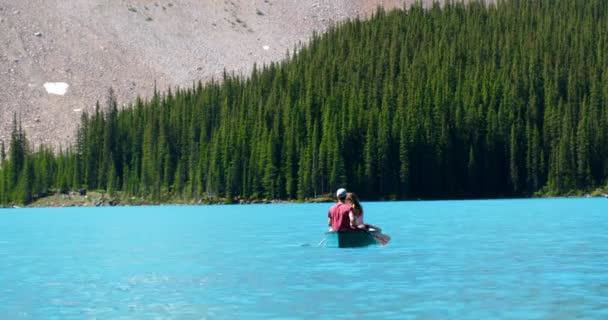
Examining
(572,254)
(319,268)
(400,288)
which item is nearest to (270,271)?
(319,268)

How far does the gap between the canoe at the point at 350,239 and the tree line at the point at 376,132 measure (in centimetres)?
9896

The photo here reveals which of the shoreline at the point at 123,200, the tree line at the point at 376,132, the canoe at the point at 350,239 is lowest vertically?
the canoe at the point at 350,239

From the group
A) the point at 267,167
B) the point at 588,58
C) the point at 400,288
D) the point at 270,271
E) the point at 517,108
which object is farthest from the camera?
the point at 588,58

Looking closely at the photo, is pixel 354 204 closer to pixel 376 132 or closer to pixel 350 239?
pixel 350 239

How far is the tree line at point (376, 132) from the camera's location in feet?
486

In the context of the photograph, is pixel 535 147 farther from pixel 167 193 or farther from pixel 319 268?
pixel 319 268

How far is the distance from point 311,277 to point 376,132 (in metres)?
118

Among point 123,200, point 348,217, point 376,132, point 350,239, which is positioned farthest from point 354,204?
point 123,200

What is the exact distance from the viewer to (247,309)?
2617cm

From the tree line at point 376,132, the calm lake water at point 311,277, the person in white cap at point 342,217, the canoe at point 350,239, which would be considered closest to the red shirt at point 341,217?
the person in white cap at point 342,217

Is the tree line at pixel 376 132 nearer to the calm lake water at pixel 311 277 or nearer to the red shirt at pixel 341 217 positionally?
the calm lake water at pixel 311 277

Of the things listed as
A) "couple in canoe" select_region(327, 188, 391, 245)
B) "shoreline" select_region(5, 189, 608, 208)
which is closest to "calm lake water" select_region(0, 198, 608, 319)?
"couple in canoe" select_region(327, 188, 391, 245)

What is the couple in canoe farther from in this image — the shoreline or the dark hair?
the shoreline

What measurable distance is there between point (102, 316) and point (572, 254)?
775 inches
